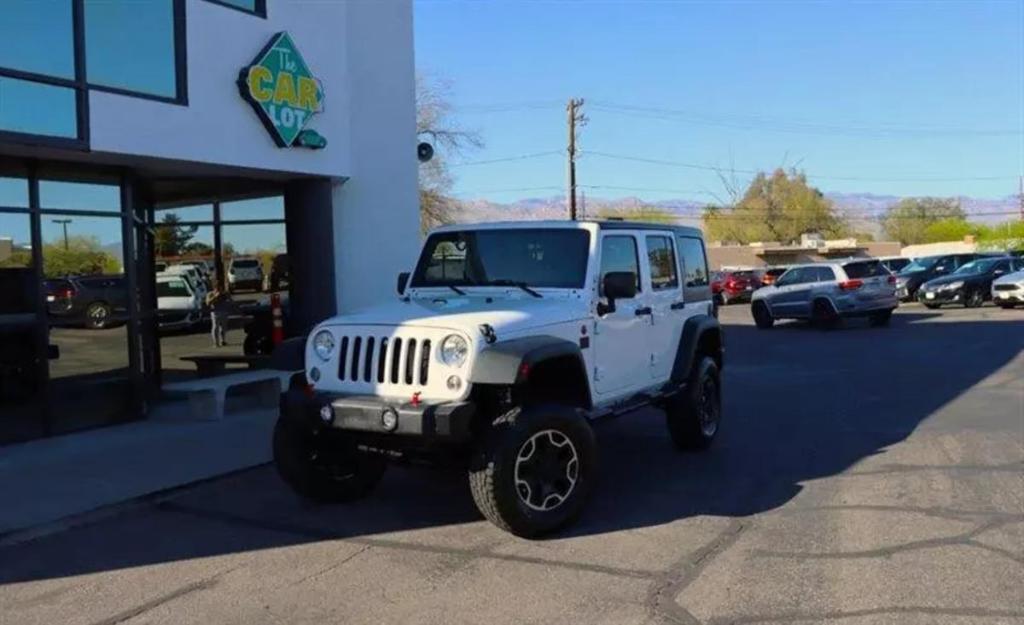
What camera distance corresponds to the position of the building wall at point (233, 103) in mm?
9781

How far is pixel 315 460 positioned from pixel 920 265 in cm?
3194

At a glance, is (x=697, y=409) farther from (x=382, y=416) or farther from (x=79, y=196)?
(x=79, y=196)

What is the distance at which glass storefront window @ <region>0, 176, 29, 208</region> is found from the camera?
948 cm

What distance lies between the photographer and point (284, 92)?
11562 millimetres

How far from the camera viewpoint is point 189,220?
1328cm

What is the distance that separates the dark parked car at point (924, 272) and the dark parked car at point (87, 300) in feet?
92.3

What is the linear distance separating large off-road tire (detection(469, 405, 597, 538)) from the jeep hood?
582 millimetres

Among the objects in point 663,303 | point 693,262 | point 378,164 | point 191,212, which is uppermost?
point 378,164

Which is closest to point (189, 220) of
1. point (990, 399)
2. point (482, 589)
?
point (482, 589)

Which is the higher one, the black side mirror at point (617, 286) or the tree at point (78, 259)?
the tree at point (78, 259)

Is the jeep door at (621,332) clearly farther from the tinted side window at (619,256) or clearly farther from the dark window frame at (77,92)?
the dark window frame at (77,92)

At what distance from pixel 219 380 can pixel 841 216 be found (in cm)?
9612

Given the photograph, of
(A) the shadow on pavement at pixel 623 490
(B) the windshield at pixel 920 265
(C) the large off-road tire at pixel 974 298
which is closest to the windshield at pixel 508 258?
(A) the shadow on pavement at pixel 623 490

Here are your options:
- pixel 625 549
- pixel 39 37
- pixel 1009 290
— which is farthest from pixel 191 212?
pixel 1009 290
